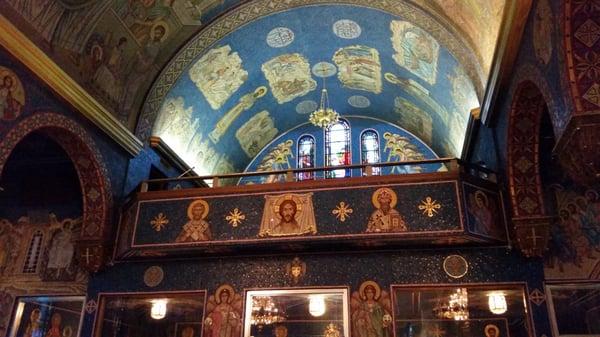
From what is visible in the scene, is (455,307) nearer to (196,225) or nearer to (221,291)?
(221,291)

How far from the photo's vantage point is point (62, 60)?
29.7 feet

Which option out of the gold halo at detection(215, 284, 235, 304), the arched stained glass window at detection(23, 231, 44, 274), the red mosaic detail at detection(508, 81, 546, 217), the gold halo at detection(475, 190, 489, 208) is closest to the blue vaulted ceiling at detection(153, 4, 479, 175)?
the red mosaic detail at detection(508, 81, 546, 217)

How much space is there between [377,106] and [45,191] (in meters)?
9.76

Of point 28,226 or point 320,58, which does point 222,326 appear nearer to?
point 28,226

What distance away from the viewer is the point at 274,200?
9.61m

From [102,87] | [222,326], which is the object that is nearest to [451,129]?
[222,326]

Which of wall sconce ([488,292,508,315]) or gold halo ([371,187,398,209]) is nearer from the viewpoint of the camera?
wall sconce ([488,292,508,315])

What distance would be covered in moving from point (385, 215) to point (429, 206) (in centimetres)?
82

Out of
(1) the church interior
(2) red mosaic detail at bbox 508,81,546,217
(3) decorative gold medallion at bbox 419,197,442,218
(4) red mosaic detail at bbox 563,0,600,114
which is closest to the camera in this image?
(4) red mosaic detail at bbox 563,0,600,114

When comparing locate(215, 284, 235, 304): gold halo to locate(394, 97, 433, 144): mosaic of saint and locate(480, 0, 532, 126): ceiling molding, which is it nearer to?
locate(480, 0, 532, 126): ceiling molding

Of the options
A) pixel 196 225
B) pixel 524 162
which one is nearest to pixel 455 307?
pixel 524 162

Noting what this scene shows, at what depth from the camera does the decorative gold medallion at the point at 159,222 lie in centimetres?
984

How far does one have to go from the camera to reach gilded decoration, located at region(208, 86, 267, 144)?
1403 centimetres

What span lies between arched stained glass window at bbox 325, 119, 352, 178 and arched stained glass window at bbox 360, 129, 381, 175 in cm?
44
